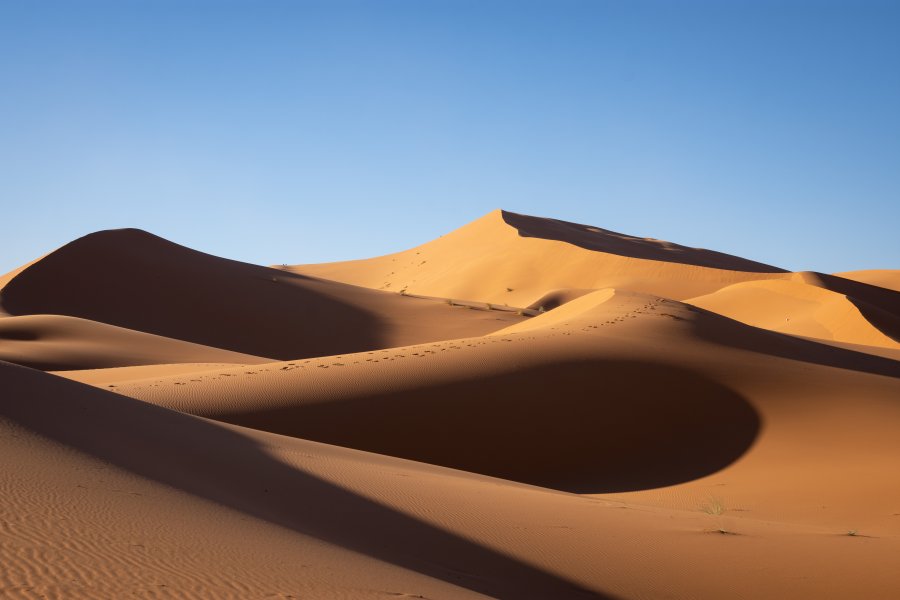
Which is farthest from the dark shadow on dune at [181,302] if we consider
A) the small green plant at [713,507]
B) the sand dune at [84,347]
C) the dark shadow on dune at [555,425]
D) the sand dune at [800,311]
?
the small green plant at [713,507]

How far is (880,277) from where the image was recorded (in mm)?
63188

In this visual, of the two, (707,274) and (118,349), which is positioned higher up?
(707,274)

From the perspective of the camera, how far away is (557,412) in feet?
54.9

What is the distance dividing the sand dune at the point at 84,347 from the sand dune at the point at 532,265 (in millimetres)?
28392

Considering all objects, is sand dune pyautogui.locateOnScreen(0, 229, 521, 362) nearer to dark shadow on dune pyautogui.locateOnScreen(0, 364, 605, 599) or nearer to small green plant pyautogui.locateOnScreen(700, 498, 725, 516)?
small green plant pyautogui.locateOnScreen(700, 498, 725, 516)

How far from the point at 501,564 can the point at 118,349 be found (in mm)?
19370

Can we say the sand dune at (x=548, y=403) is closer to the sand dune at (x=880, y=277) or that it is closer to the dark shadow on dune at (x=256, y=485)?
the dark shadow on dune at (x=256, y=485)

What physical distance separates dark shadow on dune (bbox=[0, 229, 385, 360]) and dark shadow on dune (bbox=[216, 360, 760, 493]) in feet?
56.9

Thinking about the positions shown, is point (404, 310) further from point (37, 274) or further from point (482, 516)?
point (482, 516)

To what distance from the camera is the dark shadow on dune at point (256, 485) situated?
6.83 meters

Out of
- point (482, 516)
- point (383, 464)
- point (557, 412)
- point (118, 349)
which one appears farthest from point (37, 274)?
point (482, 516)

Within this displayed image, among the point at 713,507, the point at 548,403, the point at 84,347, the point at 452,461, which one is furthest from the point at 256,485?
the point at 84,347

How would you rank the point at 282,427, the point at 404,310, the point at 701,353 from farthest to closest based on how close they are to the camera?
the point at 404,310 → the point at 701,353 → the point at 282,427

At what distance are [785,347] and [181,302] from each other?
74.9 ft
